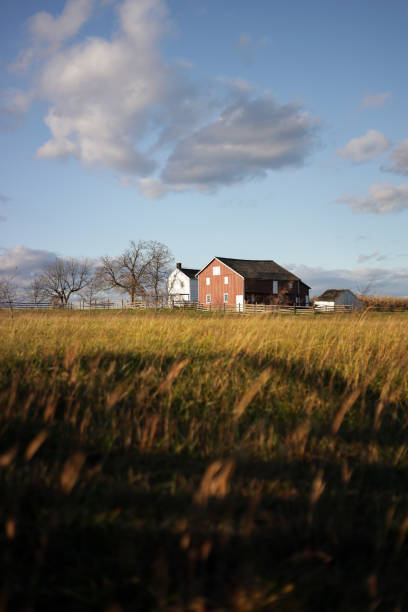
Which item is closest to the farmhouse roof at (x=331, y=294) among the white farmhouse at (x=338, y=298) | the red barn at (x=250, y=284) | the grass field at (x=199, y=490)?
the white farmhouse at (x=338, y=298)

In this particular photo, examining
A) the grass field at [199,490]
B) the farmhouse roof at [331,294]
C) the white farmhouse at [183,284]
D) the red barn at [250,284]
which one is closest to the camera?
the grass field at [199,490]

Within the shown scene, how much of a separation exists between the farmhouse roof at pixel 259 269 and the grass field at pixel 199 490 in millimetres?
48086

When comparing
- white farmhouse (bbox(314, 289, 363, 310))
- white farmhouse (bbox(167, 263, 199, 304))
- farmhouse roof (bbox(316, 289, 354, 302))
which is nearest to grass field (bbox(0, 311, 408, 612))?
white farmhouse (bbox(167, 263, 199, 304))

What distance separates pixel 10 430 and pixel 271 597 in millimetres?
2707

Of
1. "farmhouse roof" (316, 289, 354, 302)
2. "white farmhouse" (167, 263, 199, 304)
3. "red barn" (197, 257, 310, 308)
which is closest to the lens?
"red barn" (197, 257, 310, 308)

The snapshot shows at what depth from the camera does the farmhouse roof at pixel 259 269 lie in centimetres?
5334

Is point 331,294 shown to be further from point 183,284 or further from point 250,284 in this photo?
point 183,284

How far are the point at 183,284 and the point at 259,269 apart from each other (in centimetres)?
1848

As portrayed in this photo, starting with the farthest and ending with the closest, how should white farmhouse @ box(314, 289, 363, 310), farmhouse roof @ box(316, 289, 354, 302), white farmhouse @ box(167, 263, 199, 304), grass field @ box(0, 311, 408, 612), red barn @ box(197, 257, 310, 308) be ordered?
white farmhouse @ box(167, 263, 199, 304)
farmhouse roof @ box(316, 289, 354, 302)
white farmhouse @ box(314, 289, 363, 310)
red barn @ box(197, 257, 310, 308)
grass field @ box(0, 311, 408, 612)

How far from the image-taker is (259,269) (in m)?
55.0

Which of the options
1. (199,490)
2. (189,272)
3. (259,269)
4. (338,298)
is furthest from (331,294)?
(199,490)

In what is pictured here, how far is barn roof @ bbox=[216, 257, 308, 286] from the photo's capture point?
175ft

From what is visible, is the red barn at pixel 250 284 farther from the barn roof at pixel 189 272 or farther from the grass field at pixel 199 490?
the grass field at pixel 199 490

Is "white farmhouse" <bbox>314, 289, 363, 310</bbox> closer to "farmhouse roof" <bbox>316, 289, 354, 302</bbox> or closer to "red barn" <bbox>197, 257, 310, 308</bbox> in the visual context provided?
"farmhouse roof" <bbox>316, 289, 354, 302</bbox>
